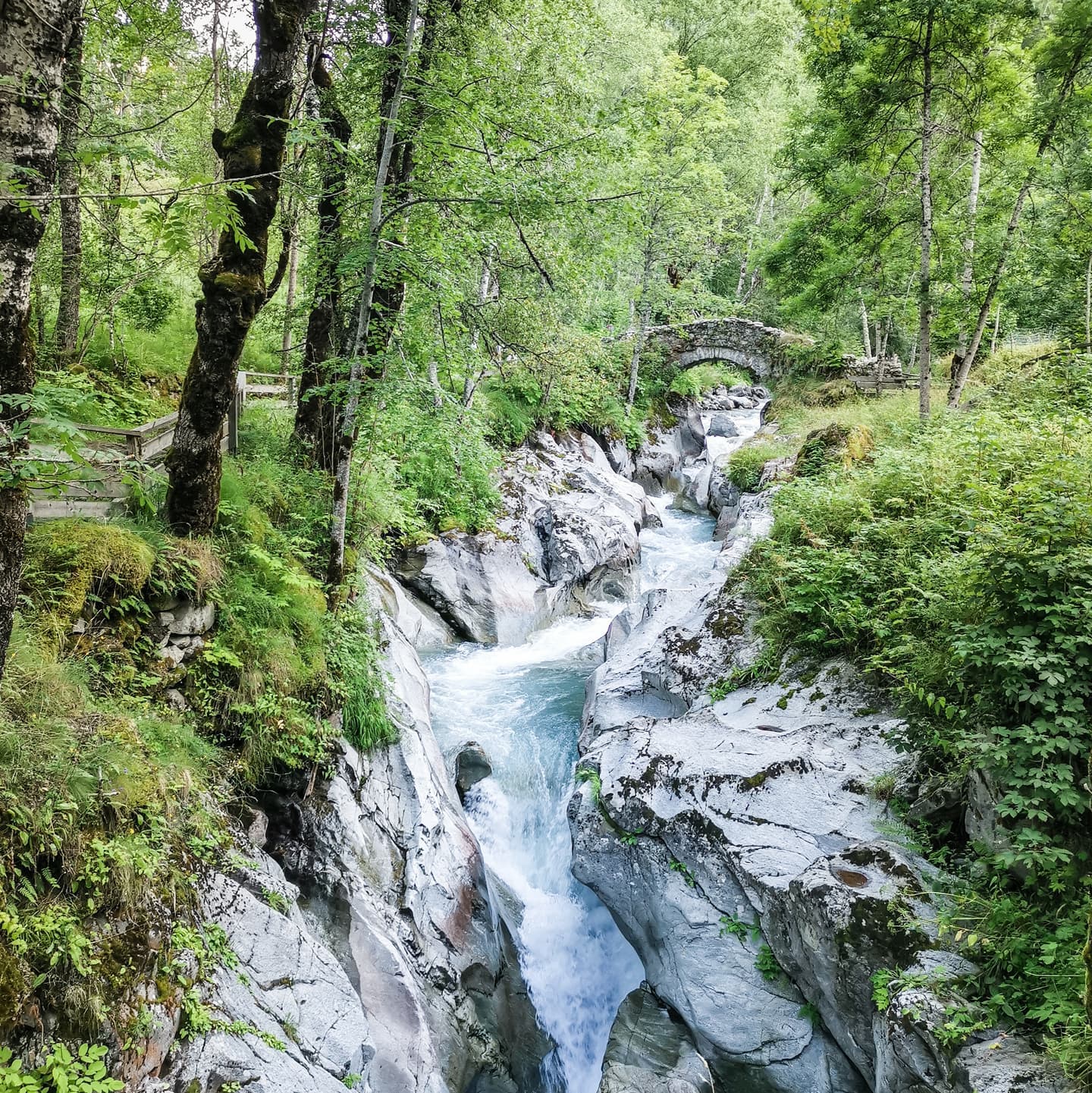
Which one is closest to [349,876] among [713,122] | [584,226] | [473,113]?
[584,226]

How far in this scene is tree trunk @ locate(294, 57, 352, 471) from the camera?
293 inches

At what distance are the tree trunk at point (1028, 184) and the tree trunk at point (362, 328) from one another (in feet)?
37.2

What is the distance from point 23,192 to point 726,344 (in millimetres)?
27375

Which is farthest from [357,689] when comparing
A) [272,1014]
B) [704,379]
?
[704,379]

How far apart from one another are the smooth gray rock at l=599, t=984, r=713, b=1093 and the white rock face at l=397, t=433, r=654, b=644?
25.0 feet

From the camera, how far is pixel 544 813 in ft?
29.1

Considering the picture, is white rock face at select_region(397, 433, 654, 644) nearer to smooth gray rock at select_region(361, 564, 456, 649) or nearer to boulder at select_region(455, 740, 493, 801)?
smooth gray rock at select_region(361, 564, 456, 649)

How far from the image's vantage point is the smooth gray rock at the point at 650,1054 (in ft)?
18.3

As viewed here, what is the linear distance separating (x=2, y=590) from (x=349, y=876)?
403 cm

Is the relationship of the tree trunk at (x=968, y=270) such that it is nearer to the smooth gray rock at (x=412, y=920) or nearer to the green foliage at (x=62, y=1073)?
the smooth gray rock at (x=412, y=920)

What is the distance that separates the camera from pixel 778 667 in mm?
7516

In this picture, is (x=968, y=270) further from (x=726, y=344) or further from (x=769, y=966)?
(x=726, y=344)

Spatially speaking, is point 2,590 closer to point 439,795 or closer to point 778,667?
point 439,795

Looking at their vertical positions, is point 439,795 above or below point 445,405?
below
